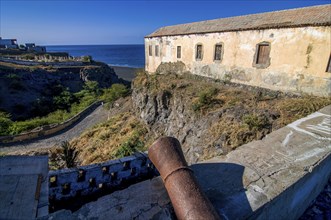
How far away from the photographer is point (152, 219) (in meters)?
2.04

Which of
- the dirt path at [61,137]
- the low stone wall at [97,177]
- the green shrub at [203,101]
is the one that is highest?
the low stone wall at [97,177]

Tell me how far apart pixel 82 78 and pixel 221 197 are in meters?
42.4

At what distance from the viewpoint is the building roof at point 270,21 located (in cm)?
929

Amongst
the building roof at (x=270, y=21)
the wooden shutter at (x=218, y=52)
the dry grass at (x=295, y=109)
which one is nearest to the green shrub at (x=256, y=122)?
the dry grass at (x=295, y=109)

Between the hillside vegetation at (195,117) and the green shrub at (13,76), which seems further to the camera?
the green shrub at (13,76)

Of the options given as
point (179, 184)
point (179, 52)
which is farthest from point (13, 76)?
point (179, 184)

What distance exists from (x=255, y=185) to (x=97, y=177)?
249 centimetres

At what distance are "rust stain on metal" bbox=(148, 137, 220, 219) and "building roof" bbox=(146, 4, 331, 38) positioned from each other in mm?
10080

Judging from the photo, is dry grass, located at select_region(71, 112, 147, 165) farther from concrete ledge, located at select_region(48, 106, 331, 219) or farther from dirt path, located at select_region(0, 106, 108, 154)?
concrete ledge, located at select_region(48, 106, 331, 219)

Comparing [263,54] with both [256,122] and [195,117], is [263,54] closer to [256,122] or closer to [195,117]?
[195,117]

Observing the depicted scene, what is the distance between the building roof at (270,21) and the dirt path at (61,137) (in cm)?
1394

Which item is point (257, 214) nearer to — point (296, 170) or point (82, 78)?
point (296, 170)

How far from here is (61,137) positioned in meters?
19.5

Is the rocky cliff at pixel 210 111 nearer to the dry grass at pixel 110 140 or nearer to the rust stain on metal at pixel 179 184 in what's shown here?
the dry grass at pixel 110 140
